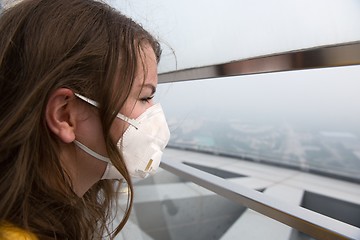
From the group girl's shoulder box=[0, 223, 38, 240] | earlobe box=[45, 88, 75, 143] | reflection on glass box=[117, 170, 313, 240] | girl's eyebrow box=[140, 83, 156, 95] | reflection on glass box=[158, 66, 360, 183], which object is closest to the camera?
girl's shoulder box=[0, 223, 38, 240]

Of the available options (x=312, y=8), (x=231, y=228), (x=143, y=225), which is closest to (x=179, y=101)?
(x=231, y=228)

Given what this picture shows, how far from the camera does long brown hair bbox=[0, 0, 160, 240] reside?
1.99 ft

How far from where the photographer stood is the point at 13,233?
525mm

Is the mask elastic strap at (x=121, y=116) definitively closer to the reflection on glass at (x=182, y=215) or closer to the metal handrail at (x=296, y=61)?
the metal handrail at (x=296, y=61)

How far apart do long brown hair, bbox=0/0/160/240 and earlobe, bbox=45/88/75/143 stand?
1 centimetres

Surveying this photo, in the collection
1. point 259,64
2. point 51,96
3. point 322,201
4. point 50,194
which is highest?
point 259,64

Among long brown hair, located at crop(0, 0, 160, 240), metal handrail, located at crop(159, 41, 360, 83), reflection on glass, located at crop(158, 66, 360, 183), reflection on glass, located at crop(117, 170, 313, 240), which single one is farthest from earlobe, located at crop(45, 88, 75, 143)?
reflection on glass, located at crop(158, 66, 360, 183)

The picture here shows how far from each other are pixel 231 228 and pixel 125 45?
1628 mm

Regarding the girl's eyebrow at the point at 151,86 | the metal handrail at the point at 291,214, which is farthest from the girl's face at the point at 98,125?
the metal handrail at the point at 291,214

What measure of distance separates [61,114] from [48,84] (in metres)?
0.10

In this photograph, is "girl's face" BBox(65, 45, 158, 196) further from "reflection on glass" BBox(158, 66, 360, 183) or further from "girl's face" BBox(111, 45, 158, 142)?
"reflection on glass" BBox(158, 66, 360, 183)

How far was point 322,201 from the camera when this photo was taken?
3684mm

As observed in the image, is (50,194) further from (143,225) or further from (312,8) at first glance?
(143,225)

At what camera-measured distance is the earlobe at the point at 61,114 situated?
65 centimetres
